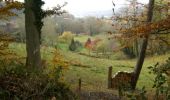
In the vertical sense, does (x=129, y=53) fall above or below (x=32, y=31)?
below

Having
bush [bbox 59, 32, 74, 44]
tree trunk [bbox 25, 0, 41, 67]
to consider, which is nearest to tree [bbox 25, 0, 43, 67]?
tree trunk [bbox 25, 0, 41, 67]

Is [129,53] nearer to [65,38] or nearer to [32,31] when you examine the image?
[65,38]

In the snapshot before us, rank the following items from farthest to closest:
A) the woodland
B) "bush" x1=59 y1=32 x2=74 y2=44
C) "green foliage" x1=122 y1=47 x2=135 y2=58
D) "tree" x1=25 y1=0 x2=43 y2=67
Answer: "bush" x1=59 y1=32 x2=74 y2=44
"green foliage" x1=122 y1=47 x2=135 y2=58
"tree" x1=25 y1=0 x2=43 y2=67
the woodland

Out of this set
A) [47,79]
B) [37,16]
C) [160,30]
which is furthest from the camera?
[160,30]

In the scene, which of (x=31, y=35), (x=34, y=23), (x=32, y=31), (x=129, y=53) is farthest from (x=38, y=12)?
(x=129, y=53)

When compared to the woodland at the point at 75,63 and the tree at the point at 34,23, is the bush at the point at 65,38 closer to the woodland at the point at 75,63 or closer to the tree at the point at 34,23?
the woodland at the point at 75,63

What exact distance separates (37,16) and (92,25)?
7512 cm

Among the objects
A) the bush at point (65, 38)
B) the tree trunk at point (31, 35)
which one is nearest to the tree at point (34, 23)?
the tree trunk at point (31, 35)

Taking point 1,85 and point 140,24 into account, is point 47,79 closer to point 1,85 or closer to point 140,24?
point 1,85

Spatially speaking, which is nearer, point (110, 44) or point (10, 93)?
point (10, 93)

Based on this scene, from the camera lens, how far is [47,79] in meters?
7.74

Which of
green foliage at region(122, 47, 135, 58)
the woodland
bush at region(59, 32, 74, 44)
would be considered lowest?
green foliage at region(122, 47, 135, 58)

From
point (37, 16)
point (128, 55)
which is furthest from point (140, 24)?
point (128, 55)

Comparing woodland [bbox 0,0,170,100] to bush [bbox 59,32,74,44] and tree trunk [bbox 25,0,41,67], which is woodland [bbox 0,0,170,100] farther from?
bush [bbox 59,32,74,44]
